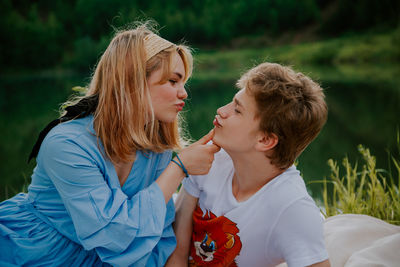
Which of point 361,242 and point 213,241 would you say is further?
point 361,242

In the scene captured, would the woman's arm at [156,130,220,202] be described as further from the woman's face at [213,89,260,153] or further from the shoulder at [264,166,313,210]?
the shoulder at [264,166,313,210]

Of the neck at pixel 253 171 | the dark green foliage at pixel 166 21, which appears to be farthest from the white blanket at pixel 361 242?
the dark green foliage at pixel 166 21

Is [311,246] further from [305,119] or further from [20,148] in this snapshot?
[20,148]

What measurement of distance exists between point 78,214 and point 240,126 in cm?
70

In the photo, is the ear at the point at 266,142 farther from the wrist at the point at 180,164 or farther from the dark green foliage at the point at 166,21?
the dark green foliage at the point at 166,21

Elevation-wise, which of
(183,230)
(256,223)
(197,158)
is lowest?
(183,230)

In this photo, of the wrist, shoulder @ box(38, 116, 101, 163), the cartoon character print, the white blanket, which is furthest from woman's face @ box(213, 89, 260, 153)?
the white blanket

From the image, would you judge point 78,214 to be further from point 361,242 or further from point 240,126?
point 361,242

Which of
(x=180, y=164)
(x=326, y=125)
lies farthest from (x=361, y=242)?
(x=326, y=125)

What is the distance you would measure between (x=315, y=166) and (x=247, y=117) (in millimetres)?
4529

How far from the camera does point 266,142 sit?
143 centimetres

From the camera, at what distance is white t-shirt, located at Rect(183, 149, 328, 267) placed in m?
1.22

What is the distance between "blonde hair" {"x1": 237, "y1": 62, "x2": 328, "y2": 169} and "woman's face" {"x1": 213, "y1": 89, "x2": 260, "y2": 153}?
3 centimetres

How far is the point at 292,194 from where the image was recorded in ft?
4.29
